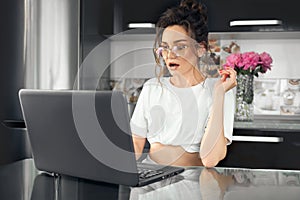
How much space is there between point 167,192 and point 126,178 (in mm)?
88

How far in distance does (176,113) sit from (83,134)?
2.47 ft

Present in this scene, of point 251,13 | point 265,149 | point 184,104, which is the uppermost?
point 251,13

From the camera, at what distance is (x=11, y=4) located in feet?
9.37

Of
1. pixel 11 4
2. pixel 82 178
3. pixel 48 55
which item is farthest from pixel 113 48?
pixel 82 178

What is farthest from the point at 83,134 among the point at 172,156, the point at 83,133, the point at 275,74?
the point at 275,74

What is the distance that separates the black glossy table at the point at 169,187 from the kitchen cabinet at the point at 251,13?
1.72 meters

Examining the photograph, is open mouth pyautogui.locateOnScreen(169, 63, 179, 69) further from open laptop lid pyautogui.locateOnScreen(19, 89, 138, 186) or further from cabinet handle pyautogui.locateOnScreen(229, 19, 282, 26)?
cabinet handle pyautogui.locateOnScreen(229, 19, 282, 26)

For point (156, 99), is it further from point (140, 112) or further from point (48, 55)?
point (48, 55)

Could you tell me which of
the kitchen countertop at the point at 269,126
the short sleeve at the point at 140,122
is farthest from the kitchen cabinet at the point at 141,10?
the short sleeve at the point at 140,122

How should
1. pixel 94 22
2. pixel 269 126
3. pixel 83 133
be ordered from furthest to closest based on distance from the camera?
1. pixel 94 22
2. pixel 269 126
3. pixel 83 133

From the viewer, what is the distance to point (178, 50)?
1.48 meters

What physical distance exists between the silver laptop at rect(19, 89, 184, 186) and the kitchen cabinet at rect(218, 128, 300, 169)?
167cm

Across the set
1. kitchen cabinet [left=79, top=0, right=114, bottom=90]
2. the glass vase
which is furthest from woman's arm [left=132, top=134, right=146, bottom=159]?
kitchen cabinet [left=79, top=0, right=114, bottom=90]

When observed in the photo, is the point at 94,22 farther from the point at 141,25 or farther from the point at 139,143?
the point at 139,143
